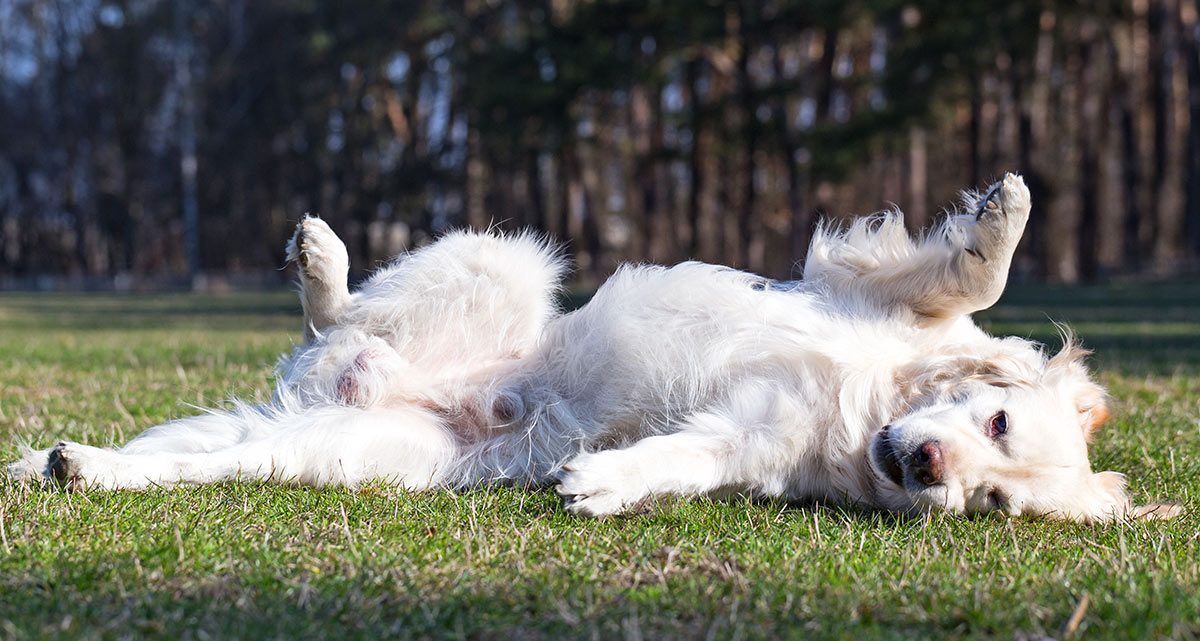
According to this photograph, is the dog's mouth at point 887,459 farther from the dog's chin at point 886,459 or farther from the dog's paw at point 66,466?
the dog's paw at point 66,466

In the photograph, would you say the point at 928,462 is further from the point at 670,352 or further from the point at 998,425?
the point at 670,352

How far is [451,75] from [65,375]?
2789 centimetres

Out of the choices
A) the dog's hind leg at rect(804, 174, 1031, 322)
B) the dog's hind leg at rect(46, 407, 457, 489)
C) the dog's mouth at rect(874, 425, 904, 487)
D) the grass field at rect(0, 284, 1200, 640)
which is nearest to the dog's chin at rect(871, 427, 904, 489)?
the dog's mouth at rect(874, 425, 904, 487)

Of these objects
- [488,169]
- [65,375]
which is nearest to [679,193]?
[488,169]

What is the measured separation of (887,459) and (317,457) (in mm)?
1775

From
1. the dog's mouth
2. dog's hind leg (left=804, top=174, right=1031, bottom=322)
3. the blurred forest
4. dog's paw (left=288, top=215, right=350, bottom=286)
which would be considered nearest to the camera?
the dog's mouth

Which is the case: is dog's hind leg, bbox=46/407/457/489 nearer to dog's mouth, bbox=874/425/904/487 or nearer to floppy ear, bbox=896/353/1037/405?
dog's mouth, bbox=874/425/904/487

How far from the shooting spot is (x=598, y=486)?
3037 mm

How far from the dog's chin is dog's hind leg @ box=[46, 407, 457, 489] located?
139 centimetres

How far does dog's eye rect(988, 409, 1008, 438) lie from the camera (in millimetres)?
3205

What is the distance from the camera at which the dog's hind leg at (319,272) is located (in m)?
3.92

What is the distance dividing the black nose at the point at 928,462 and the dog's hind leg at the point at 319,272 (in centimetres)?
211

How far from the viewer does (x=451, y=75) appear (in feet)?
109

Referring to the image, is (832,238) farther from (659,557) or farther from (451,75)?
(451,75)
